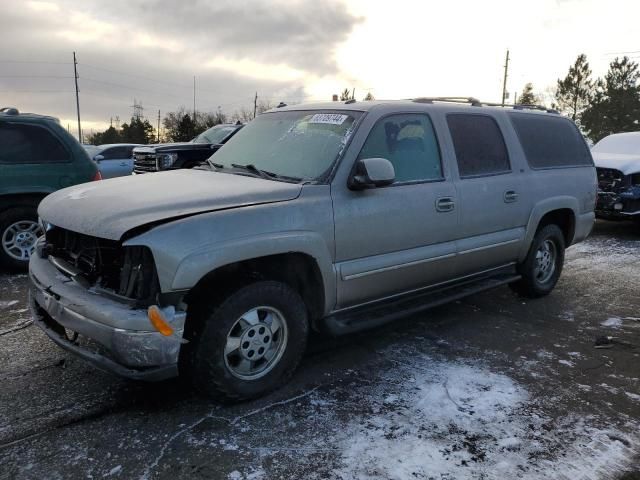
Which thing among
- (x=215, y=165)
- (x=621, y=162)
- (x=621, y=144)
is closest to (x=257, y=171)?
(x=215, y=165)

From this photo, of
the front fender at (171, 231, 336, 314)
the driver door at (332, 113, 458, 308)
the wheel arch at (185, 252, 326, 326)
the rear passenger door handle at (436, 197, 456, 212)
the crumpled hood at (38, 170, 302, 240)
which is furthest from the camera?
the rear passenger door handle at (436, 197, 456, 212)

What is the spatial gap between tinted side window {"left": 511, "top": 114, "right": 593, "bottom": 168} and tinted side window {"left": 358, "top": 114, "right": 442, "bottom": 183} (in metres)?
1.38

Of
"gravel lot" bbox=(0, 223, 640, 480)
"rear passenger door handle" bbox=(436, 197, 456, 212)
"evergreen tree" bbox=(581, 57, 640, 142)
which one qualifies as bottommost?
"gravel lot" bbox=(0, 223, 640, 480)

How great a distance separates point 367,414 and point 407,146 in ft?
6.63

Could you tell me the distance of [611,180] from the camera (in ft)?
32.1

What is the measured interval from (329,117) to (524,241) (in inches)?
94.2

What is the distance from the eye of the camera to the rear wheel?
6.26 meters

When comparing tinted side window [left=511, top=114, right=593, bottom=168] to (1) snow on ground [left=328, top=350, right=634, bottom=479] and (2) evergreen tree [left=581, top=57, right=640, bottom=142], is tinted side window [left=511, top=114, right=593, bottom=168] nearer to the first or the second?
(1) snow on ground [left=328, top=350, right=634, bottom=479]

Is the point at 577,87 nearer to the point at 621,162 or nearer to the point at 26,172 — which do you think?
the point at 621,162

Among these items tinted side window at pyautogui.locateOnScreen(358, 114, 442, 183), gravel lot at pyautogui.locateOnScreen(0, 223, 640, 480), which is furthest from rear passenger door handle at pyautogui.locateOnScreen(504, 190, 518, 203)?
gravel lot at pyautogui.locateOnScreen(0, 223, 640, 480)

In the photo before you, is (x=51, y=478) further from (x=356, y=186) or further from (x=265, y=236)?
(x=356, y=186)

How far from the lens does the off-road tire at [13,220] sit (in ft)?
20.5

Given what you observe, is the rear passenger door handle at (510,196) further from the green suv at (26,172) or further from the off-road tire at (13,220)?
the off-road tire at (13,220)

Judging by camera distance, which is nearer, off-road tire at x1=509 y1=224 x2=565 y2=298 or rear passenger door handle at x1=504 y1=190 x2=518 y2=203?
rear passenger door handle at x1=504 y1=190 x2=518 y2=203
